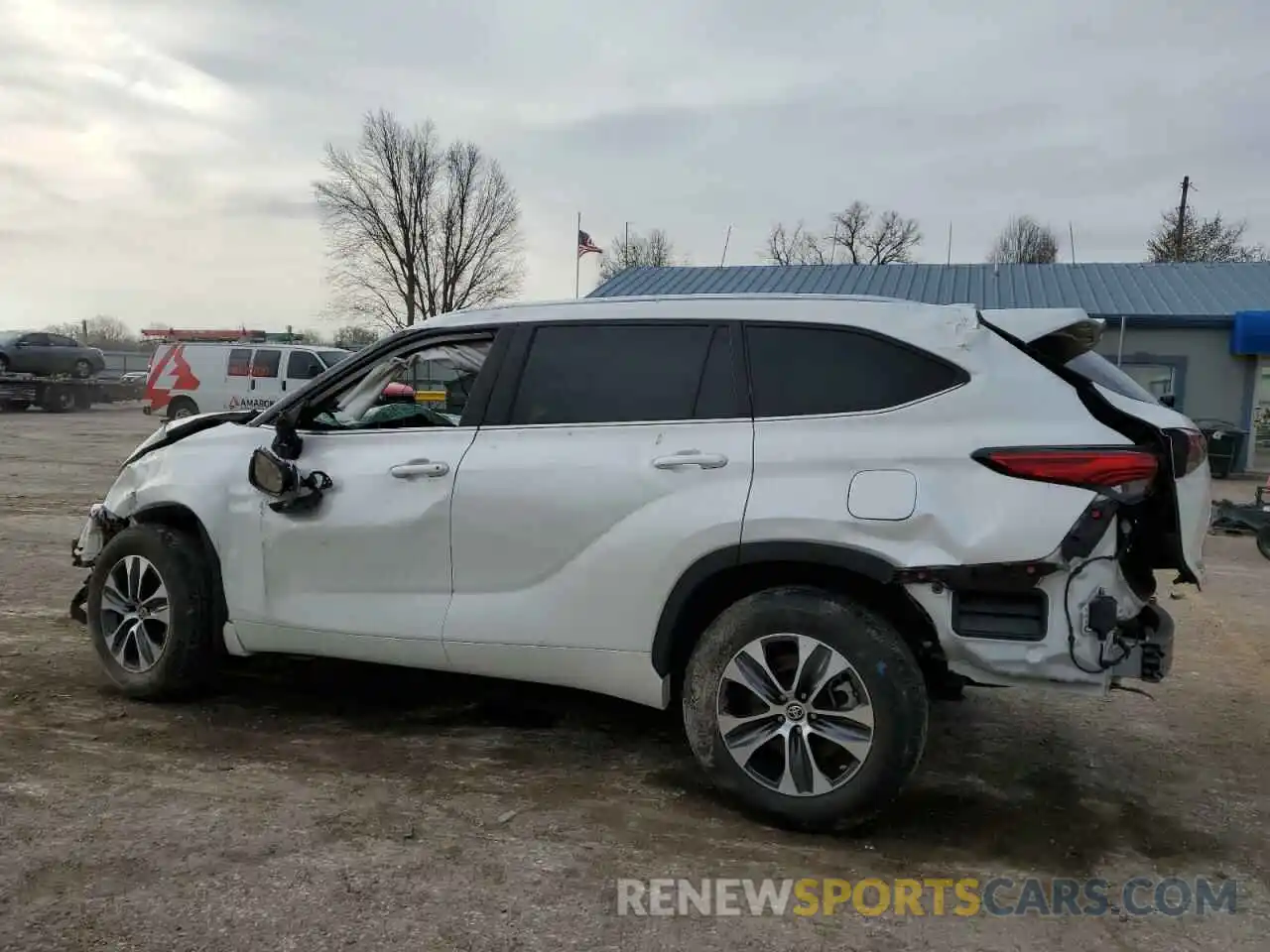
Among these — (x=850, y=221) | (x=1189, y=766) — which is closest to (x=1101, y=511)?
(x=1189, y=766)

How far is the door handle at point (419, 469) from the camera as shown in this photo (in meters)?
3.82

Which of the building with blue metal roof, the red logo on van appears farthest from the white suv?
the red logo on van

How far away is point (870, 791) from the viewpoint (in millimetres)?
3170

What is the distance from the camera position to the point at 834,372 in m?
3.47

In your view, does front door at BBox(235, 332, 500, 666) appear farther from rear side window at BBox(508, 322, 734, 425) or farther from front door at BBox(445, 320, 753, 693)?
rear side window at BBox(508, 322, 734, 425)

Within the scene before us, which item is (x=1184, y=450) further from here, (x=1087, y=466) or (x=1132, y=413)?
(x=1087, y=466)

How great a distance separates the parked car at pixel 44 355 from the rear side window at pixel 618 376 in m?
29.9

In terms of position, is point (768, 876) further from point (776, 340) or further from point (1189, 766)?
point (1189, 766)

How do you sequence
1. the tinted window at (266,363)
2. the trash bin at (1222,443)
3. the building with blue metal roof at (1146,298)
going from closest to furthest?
the trash bin at (1222,443) → the building with blue metal roof at (1146,298) → the tinted window at (266,363)

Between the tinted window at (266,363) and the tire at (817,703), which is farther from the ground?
the tinted window at (266,363)

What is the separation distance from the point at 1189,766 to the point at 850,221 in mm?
59645

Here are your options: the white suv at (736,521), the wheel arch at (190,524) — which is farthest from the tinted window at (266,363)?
the white suv at (736,521)

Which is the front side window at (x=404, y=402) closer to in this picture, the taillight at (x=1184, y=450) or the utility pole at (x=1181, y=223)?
the taillight at (x=1184, y=450)

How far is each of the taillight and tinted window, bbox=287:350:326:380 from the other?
1952 centimetres
